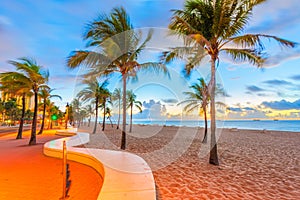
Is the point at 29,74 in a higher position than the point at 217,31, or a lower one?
lower

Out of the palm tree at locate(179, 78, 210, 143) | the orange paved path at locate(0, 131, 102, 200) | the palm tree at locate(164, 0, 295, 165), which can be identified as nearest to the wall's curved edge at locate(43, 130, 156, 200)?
the orange paved path at locate(0, 131, 102, 200)

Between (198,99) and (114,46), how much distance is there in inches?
380

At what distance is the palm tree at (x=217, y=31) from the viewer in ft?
24.1

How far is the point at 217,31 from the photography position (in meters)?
7.66

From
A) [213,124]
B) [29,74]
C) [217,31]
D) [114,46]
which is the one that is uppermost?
[114,46]

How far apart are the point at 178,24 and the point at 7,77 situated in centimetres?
1064

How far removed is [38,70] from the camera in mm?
12438

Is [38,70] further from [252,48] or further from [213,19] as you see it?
[252,48]

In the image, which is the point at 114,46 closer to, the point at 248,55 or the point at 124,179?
the point at 248,55

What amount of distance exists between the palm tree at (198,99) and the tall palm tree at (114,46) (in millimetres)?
6620

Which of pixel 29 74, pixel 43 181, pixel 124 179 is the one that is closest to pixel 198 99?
pixel 29 74

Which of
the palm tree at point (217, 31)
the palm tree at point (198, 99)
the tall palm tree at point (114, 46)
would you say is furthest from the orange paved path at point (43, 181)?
the palm tree at point (198, 99)

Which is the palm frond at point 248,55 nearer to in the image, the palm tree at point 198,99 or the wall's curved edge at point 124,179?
the wall's curved edge at point 124,179

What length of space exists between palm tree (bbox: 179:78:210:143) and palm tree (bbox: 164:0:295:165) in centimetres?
725
